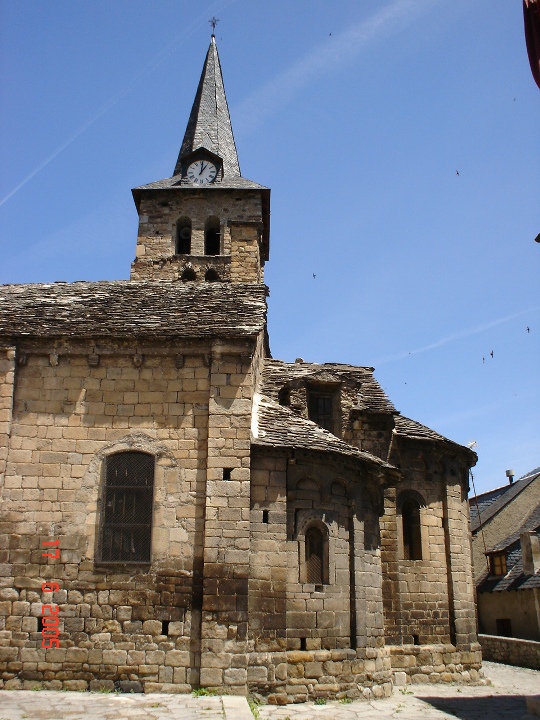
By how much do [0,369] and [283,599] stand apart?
687cm

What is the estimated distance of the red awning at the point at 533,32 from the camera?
10.8 m

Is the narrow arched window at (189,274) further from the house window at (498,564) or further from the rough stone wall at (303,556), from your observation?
the house window at (498,564)

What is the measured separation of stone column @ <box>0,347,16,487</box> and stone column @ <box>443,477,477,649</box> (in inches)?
418

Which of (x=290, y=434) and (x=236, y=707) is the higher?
(x=290, y=434)

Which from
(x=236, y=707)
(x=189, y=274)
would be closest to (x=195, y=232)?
(x=189, y=274)

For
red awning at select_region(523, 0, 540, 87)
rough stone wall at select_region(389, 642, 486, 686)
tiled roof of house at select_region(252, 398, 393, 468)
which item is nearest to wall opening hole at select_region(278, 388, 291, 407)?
tiled roof of house at select_region(252, 398, 393, 468)

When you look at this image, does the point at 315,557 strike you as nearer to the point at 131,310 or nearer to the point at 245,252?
the point at 131,310

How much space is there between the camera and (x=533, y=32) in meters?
10.9

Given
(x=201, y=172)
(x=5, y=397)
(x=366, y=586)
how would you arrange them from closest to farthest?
(x=5, y=397)
(x=366, y=586)
(x=201, y=172)

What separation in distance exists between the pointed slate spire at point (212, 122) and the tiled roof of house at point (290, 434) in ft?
49.5

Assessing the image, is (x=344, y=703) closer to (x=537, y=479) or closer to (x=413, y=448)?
(x=413, y=448)

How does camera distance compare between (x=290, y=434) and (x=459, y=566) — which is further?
(x=459, y=566)
